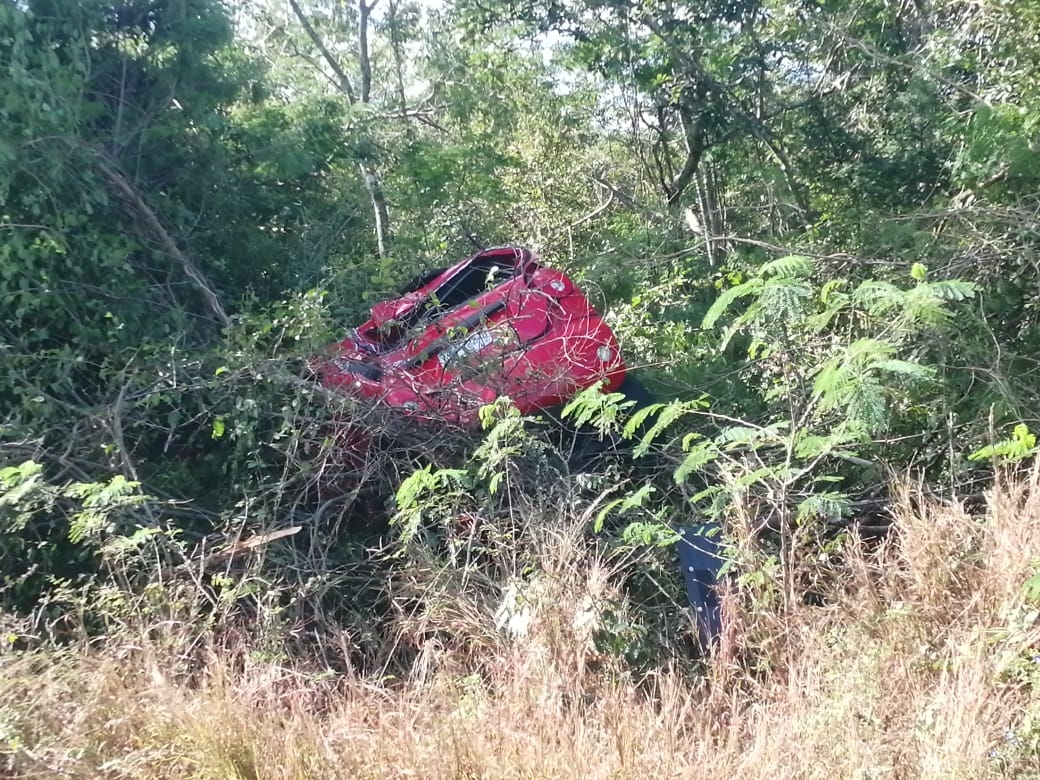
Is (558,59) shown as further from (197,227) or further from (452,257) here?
(197,227)

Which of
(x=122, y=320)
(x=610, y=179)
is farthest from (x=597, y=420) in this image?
(x=610, y=179)

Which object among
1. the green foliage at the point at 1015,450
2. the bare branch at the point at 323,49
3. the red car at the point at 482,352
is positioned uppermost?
the bare branch at the point at 323,49

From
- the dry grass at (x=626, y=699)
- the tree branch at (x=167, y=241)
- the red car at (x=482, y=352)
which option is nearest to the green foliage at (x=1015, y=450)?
the dry grass at (x=626, y=699)

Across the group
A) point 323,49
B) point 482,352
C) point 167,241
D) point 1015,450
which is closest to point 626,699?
point 1015,450

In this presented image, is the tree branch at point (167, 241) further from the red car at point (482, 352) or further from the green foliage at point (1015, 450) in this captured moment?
the green foliage at point (1015, 450)

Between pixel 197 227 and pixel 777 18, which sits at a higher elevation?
pixel 777 18

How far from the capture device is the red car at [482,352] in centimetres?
527

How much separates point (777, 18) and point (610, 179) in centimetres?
331

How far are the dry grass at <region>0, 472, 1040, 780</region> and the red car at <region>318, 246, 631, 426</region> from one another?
58.1 inches

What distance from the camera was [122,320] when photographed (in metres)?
6.02

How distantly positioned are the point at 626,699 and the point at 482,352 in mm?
2480

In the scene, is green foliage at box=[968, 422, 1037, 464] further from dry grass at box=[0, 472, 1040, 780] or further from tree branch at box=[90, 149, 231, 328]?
tree branch at box=[90, 149, 231, 328]

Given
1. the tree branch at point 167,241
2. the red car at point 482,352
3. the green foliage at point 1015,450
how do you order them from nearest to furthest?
the green foliage at point 1015,450, the red car at point 482,352, the tree branch at point 167,241

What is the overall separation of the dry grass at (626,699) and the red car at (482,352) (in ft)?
4.84
